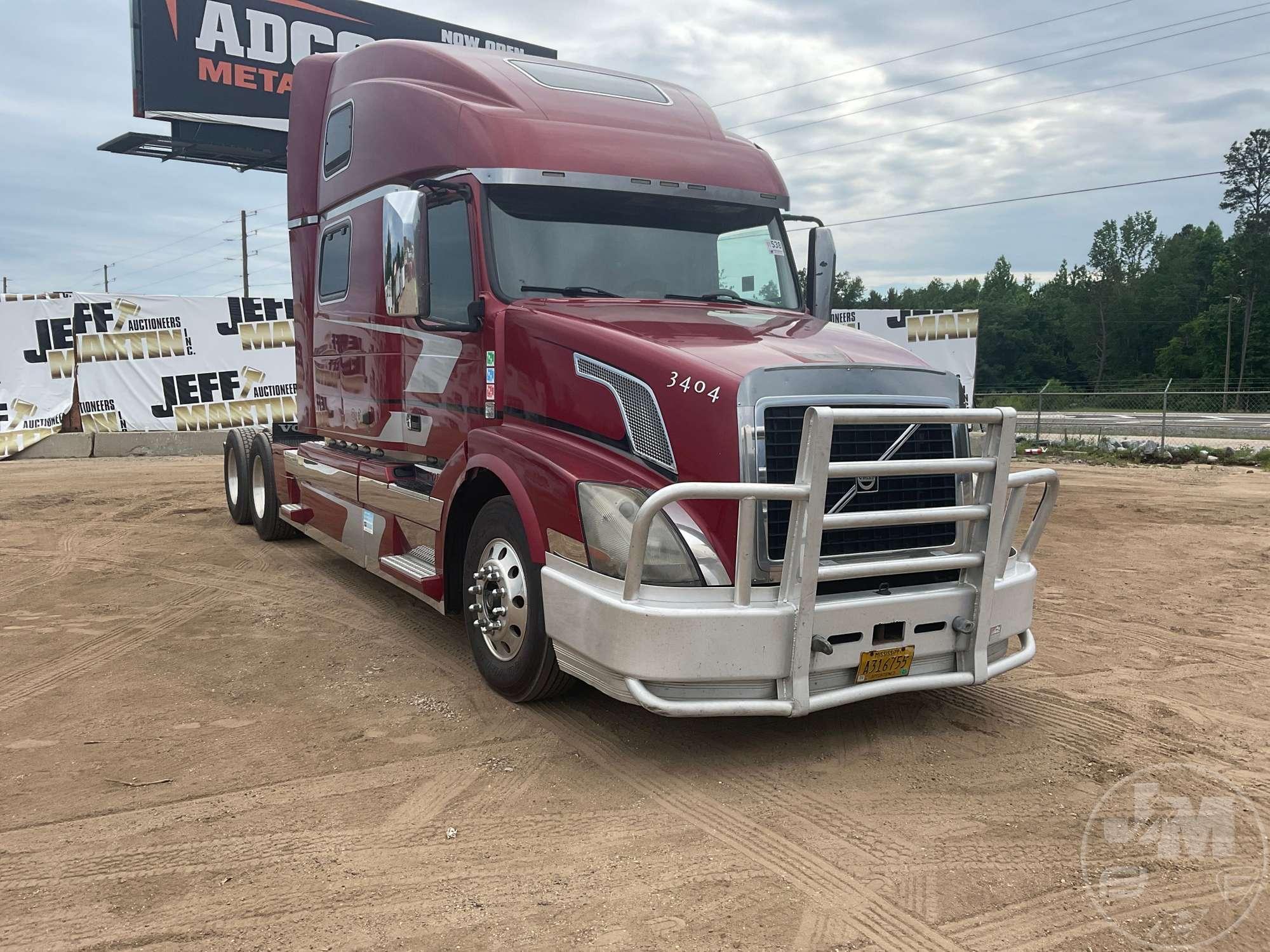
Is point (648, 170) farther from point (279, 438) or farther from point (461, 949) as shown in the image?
point (279, 438)

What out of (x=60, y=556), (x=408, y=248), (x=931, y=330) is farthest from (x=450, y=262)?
(x=931, y=330)

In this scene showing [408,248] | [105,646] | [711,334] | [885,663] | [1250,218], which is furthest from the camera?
[1250,218]

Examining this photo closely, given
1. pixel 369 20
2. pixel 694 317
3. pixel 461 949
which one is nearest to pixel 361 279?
pixel 694 317

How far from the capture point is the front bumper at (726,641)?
3631mm

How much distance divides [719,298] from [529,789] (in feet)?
9.47

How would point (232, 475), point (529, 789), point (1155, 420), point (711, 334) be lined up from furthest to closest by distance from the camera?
point (1155, 420)
point (232, 475)
point (711, 334)
point (529, 789)

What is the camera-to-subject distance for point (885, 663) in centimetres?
391

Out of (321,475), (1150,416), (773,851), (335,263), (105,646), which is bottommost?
(1150,416)

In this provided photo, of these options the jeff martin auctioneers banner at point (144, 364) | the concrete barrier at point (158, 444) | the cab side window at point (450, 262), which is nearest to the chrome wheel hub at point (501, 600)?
the cab side window at point (450, 262)

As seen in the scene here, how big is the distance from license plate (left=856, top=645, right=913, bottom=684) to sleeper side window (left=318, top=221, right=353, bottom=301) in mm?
4542

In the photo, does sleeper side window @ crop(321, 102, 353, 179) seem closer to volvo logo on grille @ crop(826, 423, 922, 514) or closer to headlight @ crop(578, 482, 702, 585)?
headlight @ crop(578, 482, 702, 585)

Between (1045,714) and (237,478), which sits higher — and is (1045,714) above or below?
below

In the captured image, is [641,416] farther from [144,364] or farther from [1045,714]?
[144,364]

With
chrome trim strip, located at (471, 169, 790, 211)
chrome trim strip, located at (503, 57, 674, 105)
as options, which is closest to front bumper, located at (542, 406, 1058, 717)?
chrome trim strip, located at (471, 169, 790, 211)
